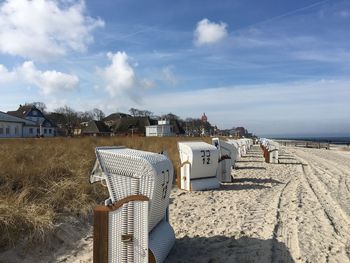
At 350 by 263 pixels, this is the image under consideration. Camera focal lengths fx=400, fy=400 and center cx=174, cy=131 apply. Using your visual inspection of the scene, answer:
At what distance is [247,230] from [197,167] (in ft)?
15.0

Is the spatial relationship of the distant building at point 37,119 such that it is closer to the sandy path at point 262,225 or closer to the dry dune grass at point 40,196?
the dry dune grass at point 40,196

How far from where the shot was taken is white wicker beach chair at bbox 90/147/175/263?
172 inches

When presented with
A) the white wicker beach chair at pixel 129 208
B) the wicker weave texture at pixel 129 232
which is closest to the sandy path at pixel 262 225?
the white wicker beach chair at pixel 129 208

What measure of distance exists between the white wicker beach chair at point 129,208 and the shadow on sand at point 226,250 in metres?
0.73

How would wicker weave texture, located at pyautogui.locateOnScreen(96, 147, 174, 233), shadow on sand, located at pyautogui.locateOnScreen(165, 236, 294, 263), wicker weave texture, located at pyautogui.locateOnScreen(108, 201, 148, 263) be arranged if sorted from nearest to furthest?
wicker weave texture, located at pyautogui.locateOnScreen(108, 201, 148, 263)
wicker weave texture, located at pyautogui.locateOnScreen(96, 147, 174, 233)
shadow on sand, located at pyautogui.locateOnScreen(165, 236, 294, 263)

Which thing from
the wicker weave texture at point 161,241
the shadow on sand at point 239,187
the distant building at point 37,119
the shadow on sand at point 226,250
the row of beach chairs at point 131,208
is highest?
the distant building at point 37,119

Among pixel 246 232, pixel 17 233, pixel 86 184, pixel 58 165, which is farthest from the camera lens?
pixel 58 165

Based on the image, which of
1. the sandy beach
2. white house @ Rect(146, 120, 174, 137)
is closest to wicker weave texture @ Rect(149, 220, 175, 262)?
the sandy beach

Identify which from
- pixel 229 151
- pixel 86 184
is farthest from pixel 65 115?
pixel 86 184

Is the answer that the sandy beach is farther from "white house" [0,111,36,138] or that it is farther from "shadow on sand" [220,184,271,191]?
"white house" [0,111,36,138]

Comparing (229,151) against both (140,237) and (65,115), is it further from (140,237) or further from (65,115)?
(65,115)

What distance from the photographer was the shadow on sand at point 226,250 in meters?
5.54

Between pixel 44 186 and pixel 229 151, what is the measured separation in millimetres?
10307

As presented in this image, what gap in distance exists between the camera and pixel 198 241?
6.37 meters
